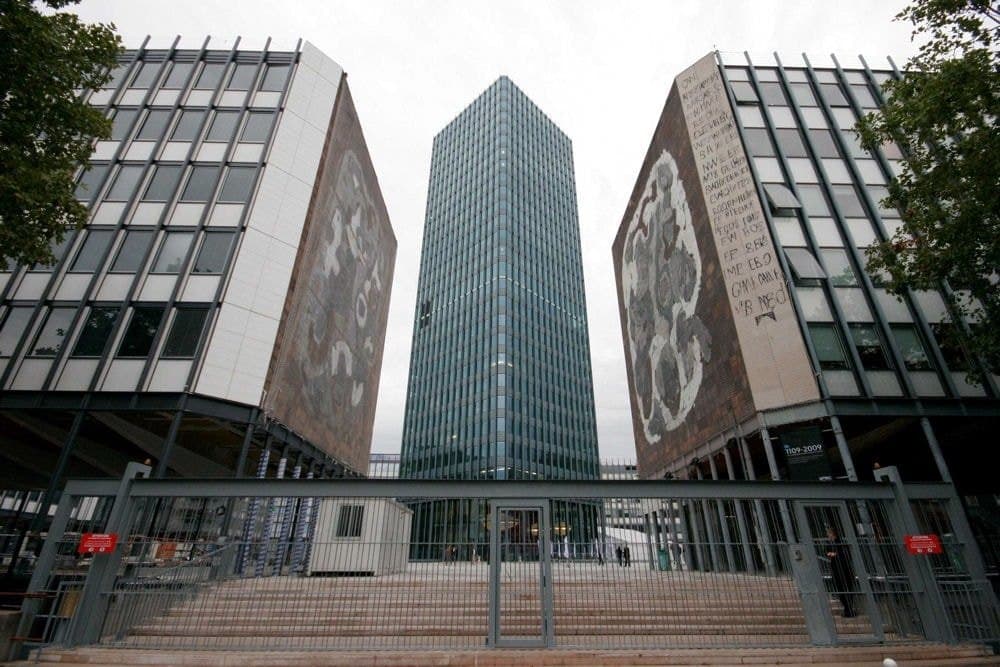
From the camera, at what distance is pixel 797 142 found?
27.2m

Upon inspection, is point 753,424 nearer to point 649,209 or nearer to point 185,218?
point 649,209

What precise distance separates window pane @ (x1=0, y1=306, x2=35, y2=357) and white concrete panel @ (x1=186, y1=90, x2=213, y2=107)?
14230 millimetres

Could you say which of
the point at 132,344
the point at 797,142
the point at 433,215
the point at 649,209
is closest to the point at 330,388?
the point at 132,344

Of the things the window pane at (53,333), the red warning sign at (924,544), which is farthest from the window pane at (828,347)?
the window pane at (53,333)

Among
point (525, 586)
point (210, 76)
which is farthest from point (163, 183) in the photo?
point (525, 586)

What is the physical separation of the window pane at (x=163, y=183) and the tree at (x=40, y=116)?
1073 cm

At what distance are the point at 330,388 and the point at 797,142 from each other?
104 ft

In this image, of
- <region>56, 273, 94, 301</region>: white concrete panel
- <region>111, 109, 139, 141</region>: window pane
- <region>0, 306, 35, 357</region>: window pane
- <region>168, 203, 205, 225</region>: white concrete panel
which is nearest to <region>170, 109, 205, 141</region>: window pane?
<region>111, 109, 139, 141</region>: window pane

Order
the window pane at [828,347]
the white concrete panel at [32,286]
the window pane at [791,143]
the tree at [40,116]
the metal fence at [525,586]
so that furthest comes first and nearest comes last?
the window pane at [791,143]
the white concrete panel at [32,286]
the window pane at [828,347]
the tree at [40,116]
the metal fence at [525,586]

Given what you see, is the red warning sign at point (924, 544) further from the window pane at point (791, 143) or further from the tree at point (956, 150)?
the window pane at point (791, 143)

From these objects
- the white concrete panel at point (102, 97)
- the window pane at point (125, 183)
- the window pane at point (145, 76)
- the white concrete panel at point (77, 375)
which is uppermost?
the window pane at point (145, 76)

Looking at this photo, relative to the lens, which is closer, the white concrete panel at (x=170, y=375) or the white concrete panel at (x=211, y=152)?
the white concrete panel at (x=170, y=375)

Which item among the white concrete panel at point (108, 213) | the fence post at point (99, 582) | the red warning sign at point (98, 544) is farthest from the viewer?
the white concrete panel at point (108, 213)

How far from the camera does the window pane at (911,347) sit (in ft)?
69.4
